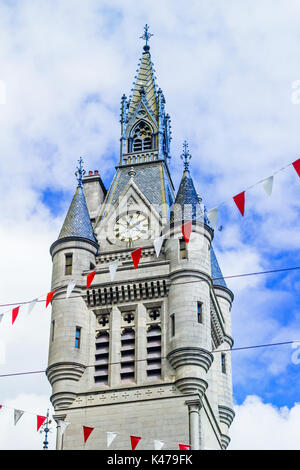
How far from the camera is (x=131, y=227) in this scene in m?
56.5

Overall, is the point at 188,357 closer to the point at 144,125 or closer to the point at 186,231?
the point at 186,231

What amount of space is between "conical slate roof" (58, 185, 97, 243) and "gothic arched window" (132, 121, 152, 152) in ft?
28.5

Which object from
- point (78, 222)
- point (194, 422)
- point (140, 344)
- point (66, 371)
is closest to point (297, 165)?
point (194, 422)

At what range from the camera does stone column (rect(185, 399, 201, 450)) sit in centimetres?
4572

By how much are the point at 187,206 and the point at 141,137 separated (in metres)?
12.4

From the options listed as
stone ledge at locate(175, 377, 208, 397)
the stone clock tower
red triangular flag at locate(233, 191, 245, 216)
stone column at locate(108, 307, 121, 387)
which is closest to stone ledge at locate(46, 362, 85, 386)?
the stone clock tower

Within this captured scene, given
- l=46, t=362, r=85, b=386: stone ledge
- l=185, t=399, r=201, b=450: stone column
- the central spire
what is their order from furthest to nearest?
the central spire < l=46, t=362, r=85, b=386: stone ledge < l=185, t=399, r=201, b=450: stone column

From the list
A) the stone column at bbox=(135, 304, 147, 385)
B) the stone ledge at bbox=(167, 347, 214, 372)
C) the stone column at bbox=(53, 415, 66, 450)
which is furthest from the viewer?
the stone column at bbox=(135, 304, 147, 385)

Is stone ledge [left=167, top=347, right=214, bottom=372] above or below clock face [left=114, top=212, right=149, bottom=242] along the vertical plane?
below

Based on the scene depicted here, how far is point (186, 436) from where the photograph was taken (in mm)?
46062

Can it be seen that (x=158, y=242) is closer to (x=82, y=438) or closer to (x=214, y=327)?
(x=82, y=438)

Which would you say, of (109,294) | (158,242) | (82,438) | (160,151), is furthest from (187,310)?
(160,151)

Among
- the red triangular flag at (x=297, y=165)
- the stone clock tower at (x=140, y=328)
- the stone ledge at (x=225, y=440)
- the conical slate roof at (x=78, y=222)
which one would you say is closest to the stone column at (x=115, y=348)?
the stone clock tower at (x=140, y=328)

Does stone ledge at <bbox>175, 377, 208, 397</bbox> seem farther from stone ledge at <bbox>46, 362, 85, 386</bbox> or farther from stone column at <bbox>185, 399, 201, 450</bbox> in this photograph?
stone ledge at <bbox>46, 362, 85, 386</bbox>
